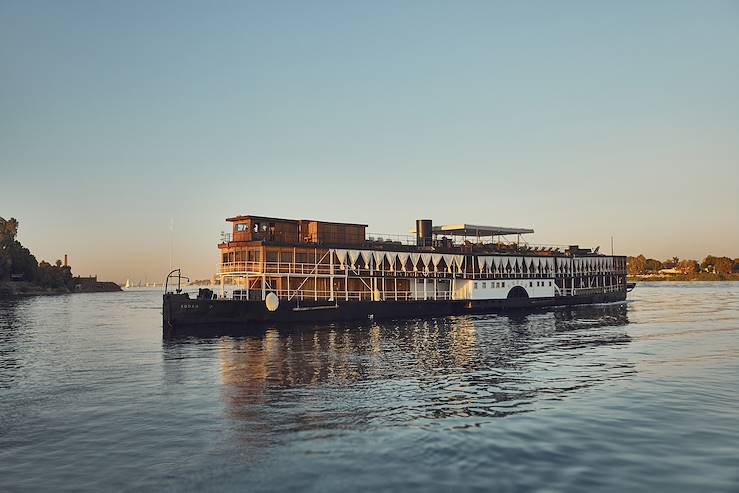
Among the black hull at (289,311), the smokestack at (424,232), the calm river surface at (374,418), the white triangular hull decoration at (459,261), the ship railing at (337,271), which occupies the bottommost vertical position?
the calm river surface at (374,418)

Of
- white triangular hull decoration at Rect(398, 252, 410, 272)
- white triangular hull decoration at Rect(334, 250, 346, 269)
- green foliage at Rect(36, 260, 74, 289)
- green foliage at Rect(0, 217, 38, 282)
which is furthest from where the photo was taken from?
green foliage at Rect(36, 260, 74, 289)

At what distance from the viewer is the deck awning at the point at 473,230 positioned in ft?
233

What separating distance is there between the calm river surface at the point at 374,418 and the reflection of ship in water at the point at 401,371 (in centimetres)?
13

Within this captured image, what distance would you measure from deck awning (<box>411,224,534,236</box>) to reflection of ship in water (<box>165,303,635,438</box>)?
24896mm

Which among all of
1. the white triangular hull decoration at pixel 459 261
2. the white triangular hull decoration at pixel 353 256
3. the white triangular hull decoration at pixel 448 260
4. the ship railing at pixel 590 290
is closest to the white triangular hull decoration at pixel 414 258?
the white triangular hull decoration at pixel 448 260

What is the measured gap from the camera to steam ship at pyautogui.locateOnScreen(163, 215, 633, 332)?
4856 centimetres

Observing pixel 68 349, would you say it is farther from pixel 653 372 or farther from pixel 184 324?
pixel 653 372

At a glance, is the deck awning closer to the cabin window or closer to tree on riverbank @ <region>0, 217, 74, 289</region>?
the cabin window

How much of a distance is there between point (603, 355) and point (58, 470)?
28.6 meters

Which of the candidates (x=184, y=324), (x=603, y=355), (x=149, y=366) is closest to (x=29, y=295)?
(x=184, y=324)

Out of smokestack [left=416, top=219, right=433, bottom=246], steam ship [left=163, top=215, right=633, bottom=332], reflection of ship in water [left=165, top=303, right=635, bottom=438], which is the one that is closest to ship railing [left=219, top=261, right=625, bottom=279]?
steam ship [left=163, top=215, right=633, bottom=332]

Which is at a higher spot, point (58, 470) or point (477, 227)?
point (477, 227)

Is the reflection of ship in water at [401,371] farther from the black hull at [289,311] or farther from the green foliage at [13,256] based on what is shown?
the green foliage at [13,256]

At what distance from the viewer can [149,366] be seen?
3025cm
